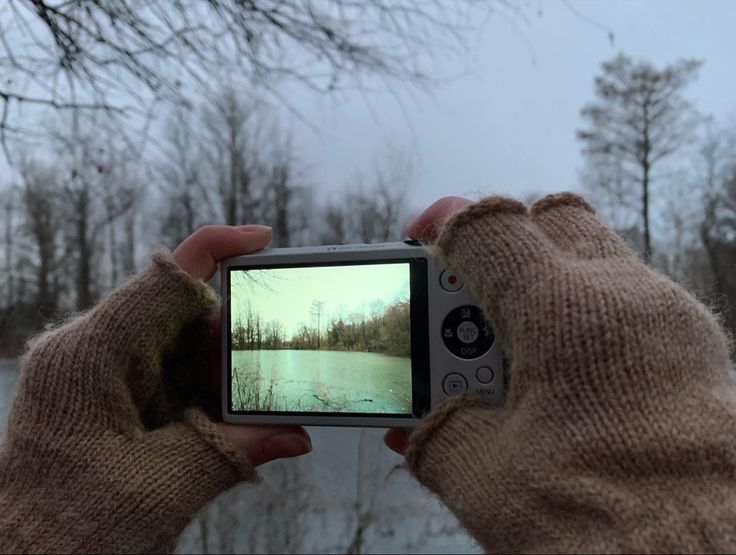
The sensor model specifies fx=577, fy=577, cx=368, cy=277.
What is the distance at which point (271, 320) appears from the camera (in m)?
0.44

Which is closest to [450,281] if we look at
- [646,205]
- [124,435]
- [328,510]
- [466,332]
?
[466,332]

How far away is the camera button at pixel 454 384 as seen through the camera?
39 cm

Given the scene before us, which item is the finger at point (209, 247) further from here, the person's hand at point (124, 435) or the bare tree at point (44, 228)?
the bare tree at point (44, 228)

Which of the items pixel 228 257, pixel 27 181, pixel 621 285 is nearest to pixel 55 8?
pixel 27 181

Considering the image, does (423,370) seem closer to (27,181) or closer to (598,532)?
(598,532)

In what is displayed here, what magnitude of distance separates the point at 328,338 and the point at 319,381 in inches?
1.3

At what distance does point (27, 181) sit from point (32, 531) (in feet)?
2.86

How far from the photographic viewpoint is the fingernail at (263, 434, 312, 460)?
0.43 metres

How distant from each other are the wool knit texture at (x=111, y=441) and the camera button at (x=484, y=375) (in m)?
0.17

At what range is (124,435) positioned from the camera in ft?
1.24

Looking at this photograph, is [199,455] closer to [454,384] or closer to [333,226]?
[454,384]

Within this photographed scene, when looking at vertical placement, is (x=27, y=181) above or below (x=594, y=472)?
above

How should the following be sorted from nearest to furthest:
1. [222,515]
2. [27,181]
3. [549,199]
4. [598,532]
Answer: [598,532], [549,199], [27,181], [222,515]

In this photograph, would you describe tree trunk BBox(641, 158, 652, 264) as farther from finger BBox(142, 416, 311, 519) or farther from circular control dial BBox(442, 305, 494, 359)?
finger BBox(142, 416, 311, 519)
